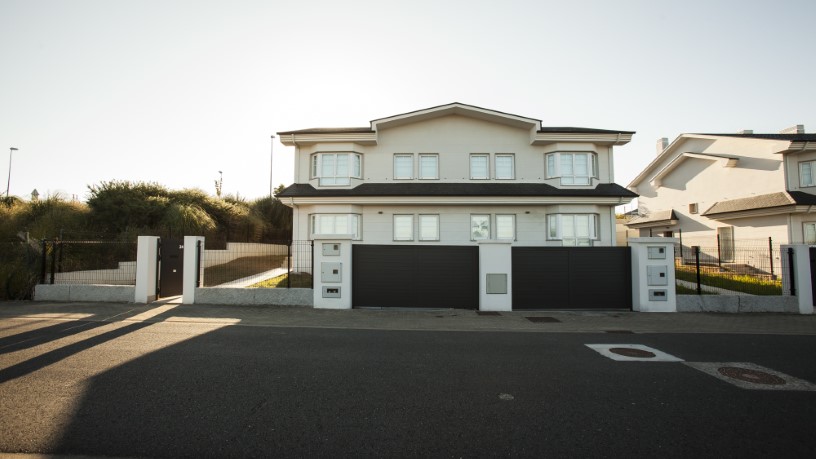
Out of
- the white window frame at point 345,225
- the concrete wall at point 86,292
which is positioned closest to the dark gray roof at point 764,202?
the white window frame at point 345,225

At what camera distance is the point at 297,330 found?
29.1ft

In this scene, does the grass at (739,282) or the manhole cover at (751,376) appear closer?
the manhole cover at (751,376)

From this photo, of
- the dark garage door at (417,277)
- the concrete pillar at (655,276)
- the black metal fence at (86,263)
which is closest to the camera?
the concrete pillar at (655,276)

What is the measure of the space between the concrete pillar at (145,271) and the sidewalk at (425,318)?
1.70 feet

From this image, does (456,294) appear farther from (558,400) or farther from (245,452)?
(245,452)

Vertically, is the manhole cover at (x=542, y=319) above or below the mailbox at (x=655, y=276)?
below

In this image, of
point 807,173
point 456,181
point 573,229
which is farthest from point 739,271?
point 456,181

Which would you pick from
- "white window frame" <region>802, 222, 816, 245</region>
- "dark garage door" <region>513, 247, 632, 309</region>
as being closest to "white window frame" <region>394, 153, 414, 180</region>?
"dark garage door" <region>513, 247, 632, 309</region>

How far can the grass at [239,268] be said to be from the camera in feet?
48.6

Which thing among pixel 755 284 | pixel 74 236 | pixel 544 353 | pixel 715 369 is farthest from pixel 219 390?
pixel 74 236

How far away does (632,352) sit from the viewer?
23.1 feet

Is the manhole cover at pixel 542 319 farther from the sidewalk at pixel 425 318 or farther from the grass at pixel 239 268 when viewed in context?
the grass at pixel 239 268

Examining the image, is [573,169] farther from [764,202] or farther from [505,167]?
[764,202]

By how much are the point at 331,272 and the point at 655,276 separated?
10126 mm
